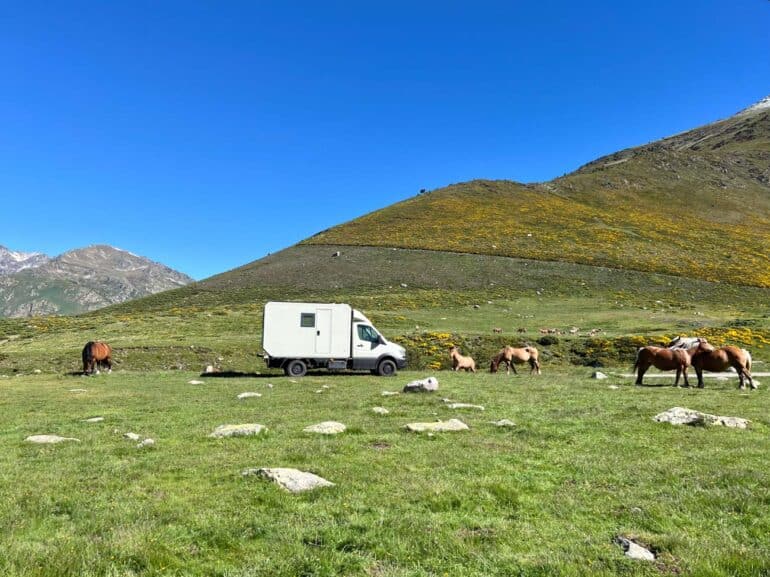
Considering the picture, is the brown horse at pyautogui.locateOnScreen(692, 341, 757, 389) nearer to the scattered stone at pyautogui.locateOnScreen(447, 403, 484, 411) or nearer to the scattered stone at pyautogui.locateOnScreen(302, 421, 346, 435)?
the scattered stone at pyautogui.locateOnScreen(447, 403, 484, 411)

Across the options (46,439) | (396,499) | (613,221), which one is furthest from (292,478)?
(613,221)

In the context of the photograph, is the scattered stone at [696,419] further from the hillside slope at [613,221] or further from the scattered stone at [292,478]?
the hillside slope at [613,221]

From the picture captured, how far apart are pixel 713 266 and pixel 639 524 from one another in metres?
83.7

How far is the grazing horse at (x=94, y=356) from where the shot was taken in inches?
1141

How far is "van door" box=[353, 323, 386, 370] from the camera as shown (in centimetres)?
2923

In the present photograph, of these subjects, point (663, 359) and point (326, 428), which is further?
point (663, 359)

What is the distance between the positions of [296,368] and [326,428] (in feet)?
56.4

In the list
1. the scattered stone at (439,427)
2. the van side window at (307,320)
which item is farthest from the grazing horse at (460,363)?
the scattered stone at (439,427)

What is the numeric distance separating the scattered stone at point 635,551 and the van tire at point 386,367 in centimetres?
2352

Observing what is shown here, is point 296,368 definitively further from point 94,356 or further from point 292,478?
point 292,478

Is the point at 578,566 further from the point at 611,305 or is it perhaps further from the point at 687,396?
the point at 611,305

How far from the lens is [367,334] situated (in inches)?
1165

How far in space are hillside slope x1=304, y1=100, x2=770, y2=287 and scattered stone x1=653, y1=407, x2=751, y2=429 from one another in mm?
65920

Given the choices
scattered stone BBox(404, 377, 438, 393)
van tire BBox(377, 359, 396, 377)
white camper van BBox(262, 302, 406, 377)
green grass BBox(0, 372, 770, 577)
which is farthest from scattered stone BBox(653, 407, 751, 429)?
white camper van BBox(262, 302, 406, 377)
